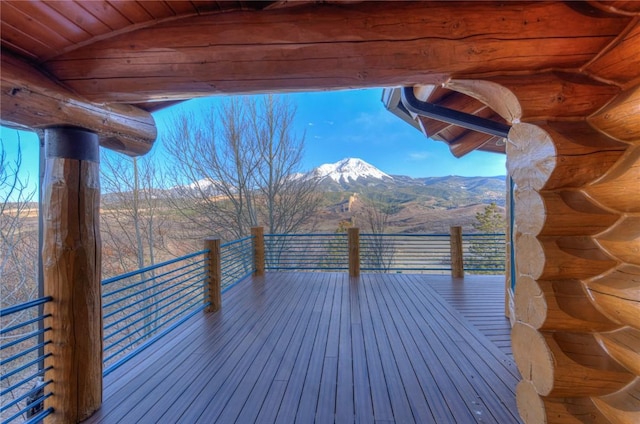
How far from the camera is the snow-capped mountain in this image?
29.4ft

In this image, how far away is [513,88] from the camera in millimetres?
1237

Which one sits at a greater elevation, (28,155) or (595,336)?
(28,155)

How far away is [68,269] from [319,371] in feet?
5.87

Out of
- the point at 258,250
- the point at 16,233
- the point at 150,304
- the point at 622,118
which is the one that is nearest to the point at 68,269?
the point at 622,118

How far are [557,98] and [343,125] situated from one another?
8.81 m

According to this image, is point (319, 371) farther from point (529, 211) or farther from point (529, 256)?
point (529, 211)

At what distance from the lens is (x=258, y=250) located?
5.01 metres

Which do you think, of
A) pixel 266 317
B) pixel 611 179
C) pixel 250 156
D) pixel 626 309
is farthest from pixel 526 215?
pixel 250 156

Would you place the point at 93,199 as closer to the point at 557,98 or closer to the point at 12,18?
the point at 12,18

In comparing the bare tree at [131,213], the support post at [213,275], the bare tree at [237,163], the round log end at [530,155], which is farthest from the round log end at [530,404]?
the bare tree at [131,213]

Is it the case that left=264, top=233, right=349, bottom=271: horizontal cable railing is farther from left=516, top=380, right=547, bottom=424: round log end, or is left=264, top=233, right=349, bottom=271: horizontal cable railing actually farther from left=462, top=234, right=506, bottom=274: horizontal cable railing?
left=516, top=380, right=547, bottom=424: round log end

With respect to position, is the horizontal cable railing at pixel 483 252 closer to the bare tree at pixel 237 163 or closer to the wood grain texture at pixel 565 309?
the wood grain texture at pixel 565 309

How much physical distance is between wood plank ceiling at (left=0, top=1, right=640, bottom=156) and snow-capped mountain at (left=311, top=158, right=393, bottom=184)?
24.8ft

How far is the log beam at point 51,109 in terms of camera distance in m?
1.23
